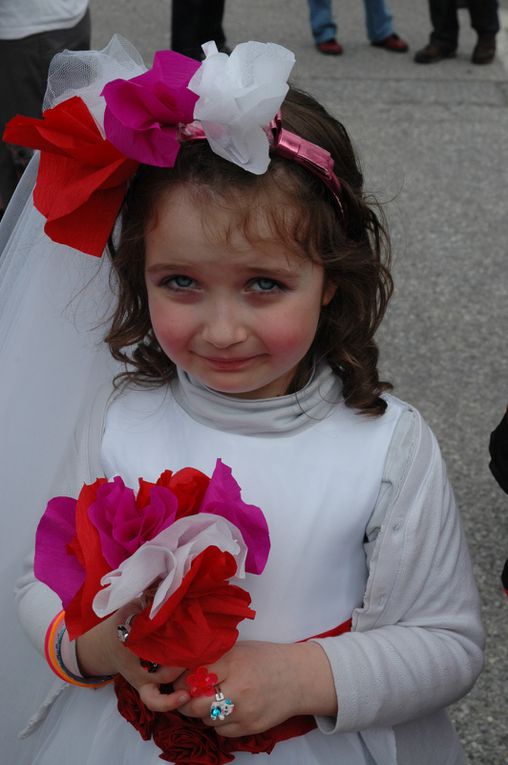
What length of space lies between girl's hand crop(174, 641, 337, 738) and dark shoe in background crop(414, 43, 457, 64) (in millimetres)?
5173

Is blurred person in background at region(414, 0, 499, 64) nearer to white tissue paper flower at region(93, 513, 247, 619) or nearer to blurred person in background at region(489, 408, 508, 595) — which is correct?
blurred person in background at region(489, 408, 508, 595)

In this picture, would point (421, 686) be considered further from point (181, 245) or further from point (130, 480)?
point (181, 245)

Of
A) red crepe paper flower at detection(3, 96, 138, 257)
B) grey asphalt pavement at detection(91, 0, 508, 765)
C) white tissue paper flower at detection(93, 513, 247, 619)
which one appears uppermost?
red crepe paper flower at detection(3, 96, 138, 257)

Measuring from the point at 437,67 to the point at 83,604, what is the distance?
5313 millimetres

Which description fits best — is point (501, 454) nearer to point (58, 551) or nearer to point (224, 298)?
point (224, 298)

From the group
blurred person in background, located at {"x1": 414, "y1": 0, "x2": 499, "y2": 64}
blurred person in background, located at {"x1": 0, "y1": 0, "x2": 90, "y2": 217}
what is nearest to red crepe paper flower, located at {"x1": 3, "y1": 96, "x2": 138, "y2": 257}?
blurred person in background, located at {"x1": 0, "y1": 0, "x2": 90, "y2": 217}

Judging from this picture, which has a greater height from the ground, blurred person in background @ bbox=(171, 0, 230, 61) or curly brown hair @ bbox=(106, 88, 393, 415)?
curly brown hair @ bbox=(106, 88, 393, 415)

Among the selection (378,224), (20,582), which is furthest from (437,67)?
(20,582)

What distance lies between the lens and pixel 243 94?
Result: 126cm

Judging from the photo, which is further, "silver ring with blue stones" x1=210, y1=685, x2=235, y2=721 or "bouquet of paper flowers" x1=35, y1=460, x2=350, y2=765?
"silver ring with blue stones" x1=210, y1=685, x2=235, y2=721

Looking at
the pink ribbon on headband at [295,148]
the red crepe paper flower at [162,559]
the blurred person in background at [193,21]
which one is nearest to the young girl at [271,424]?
the pink ribbon on headband at [295,148]

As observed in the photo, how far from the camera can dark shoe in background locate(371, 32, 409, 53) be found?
627 cm

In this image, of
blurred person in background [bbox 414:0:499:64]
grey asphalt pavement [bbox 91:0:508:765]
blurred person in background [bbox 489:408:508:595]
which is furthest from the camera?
blurred person in background [bbox 414:0:499:64]

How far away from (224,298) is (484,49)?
511 cm
